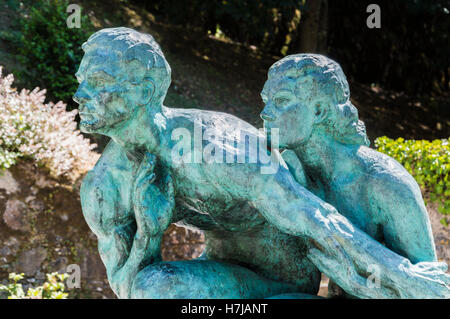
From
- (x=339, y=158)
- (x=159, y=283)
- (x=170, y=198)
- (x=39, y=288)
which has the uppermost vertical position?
(x=339, y=158)

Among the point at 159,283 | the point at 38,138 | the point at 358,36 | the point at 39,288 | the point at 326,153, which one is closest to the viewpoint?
the point at 159,283

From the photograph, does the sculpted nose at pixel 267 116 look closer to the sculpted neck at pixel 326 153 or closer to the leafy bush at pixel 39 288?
the sculpted neck at pixel 326 153

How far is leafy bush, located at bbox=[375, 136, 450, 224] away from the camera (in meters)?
5.97

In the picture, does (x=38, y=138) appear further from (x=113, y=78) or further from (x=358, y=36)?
(x=358, y=36)

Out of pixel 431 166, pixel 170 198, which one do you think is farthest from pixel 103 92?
pixel 431 166

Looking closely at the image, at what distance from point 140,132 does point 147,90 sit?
0.53 feet

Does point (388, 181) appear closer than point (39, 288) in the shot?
Yes

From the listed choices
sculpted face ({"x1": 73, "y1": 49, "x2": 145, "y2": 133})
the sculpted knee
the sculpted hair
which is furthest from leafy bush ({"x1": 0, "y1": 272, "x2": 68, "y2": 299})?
the sculpted hair

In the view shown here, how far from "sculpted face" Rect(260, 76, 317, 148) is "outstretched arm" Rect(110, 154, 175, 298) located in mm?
484

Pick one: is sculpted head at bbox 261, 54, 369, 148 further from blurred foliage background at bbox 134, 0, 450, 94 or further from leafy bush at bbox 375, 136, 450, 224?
blurred foliage background at bbox 134, 0, 450, 94

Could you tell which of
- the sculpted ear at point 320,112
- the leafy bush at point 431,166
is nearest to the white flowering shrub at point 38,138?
the leafy bush at point 431,166

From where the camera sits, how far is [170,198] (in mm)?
2236

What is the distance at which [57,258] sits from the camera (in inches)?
219
